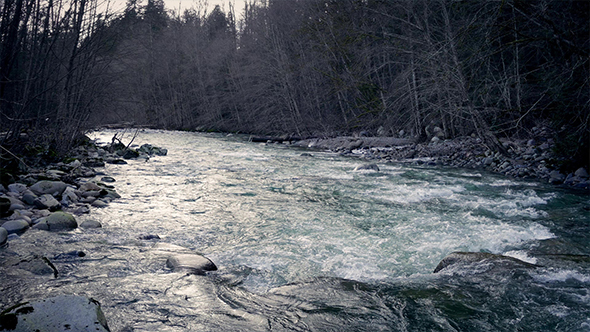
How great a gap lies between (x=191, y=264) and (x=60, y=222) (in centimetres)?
223

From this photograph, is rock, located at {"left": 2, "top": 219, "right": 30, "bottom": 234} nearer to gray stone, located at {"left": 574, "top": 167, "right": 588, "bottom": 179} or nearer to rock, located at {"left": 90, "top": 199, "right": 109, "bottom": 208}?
rock, located at {"left": 90, "top": 199, "right": 109, "bottom": 208}

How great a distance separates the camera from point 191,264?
3824mm

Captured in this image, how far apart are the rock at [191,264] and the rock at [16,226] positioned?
2096 mm

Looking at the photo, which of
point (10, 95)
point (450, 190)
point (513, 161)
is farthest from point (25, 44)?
point (513, 161)

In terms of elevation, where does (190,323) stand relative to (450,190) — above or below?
below

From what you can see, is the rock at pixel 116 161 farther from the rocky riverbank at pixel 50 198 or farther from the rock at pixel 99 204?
the rock at pixel 99 204

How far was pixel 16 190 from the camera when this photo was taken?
6.08 metres

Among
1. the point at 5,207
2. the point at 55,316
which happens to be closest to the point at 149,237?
the point at 5,207

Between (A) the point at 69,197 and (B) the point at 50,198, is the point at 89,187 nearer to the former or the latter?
(A) the point at 69,197

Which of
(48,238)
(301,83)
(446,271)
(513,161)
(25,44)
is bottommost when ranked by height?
(48,238)

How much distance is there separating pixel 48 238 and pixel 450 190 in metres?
6.64

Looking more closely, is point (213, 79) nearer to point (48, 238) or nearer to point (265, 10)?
point (265, 10)

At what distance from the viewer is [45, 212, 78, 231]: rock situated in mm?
4914

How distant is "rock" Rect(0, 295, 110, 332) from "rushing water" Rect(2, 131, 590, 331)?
0.35m
